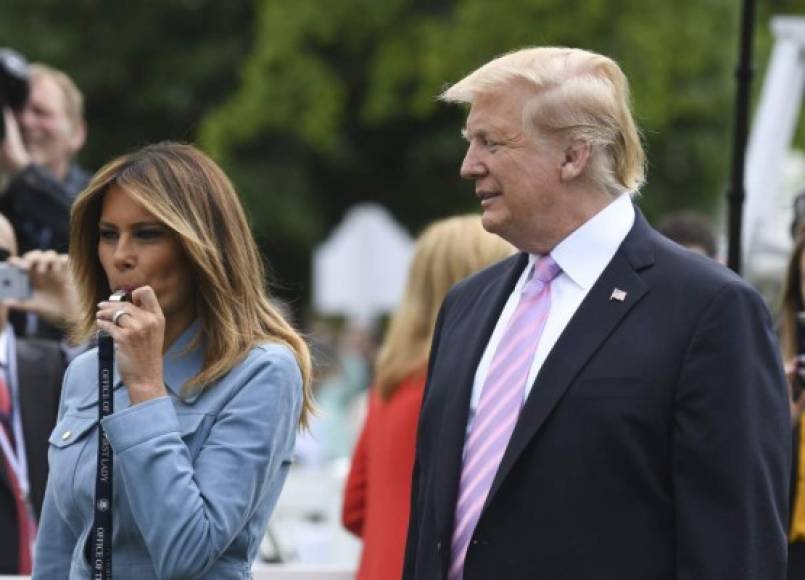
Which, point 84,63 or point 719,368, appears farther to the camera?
point 84,63

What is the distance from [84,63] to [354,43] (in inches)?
158

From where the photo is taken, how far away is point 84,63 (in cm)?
2536

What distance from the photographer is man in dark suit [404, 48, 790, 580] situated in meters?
3.46

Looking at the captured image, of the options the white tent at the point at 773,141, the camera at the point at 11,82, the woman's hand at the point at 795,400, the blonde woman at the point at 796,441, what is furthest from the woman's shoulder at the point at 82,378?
the white tent at the point at 773,141

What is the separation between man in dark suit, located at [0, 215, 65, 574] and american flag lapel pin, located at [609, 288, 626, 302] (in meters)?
2.26

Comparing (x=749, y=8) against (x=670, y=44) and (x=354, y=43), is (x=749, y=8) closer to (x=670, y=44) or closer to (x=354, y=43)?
(x=670, y=44)

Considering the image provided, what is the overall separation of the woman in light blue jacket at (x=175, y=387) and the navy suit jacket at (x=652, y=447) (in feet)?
1.62

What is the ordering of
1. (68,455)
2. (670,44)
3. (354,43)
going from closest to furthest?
(68,455) → (670,44) → (354,43)

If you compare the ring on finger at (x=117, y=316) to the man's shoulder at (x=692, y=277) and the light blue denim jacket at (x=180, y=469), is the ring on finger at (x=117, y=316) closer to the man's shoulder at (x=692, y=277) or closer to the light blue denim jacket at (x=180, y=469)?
the light blue denim jacket at (x=180, y=469)

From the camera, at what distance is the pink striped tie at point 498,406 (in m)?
Answer: 3.68

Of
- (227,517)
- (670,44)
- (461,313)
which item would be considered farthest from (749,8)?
(670,44)

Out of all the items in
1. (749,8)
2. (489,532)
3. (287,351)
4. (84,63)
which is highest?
(749,8)

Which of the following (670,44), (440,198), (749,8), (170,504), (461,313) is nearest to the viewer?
(170,504)

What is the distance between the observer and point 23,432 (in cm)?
526
